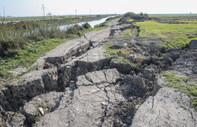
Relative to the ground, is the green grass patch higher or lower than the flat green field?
lower

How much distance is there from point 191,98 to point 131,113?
71.3 inches

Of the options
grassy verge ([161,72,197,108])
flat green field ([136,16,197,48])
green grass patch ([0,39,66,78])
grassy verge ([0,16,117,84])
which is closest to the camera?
grassy verge ([161,72,197,108])

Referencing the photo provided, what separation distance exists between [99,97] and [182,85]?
110 inches

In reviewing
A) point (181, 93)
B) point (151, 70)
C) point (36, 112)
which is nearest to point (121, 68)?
point (151, 70)

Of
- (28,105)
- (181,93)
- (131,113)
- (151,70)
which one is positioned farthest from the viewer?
(151,70)

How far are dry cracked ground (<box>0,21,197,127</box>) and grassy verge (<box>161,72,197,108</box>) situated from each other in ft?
0.47

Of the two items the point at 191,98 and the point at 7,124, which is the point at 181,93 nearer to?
the point at 191,98

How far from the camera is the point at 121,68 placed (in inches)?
263

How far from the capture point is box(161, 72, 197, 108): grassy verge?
4179mm

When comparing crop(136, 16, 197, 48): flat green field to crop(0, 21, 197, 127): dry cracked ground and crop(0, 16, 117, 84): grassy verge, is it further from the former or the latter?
crop(0, 16, 117, 84): grassy verge

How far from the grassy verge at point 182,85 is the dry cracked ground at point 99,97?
0.14 m

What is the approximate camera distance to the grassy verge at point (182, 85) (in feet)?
13.7

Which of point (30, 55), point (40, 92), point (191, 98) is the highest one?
point (30, 55)

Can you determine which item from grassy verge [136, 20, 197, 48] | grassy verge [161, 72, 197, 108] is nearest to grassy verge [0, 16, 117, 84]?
grassy verge [161, 72, 197, 108]
